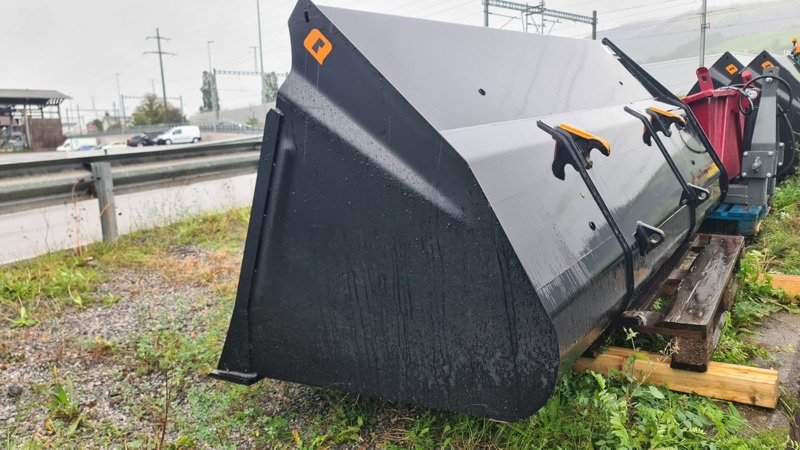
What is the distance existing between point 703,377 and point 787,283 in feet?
5.74

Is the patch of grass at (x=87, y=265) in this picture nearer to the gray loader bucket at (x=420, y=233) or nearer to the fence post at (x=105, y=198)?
the fence post at (x=105, y=198)

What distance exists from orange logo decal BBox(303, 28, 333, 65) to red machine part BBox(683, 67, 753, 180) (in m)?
3.56

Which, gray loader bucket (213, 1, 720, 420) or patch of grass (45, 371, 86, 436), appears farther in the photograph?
patch of grass (45, 371, 86, 436)

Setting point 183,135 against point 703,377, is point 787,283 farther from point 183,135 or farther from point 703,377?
point 183,135

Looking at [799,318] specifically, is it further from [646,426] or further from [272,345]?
[272,345]

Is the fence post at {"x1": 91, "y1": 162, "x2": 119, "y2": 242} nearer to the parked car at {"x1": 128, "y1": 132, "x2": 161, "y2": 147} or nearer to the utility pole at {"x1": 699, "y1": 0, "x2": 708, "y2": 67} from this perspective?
the utility pole at {"x1": 699, "y1": 0, "x2": 708, "y2": 67}

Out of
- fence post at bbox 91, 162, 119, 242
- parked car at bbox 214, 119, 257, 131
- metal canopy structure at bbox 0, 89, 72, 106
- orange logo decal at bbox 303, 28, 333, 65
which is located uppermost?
metal canopy structure at bbox 0, 89, 72, 106

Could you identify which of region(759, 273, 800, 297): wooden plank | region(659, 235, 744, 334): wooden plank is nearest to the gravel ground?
region(659, 235, 744, 334): wooden plank

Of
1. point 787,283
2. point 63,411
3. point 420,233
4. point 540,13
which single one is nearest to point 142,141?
point 540,13

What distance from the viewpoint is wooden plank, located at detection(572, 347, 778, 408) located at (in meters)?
2.53

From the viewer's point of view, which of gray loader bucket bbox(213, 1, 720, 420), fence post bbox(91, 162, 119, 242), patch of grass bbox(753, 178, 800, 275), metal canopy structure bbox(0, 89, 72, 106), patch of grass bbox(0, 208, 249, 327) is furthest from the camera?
metal canopy structure bbox(0, 89, 72, 106)

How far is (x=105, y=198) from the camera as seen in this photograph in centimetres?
512

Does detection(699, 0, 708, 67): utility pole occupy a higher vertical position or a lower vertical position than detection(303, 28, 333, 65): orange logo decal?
higher

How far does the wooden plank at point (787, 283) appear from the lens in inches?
152
